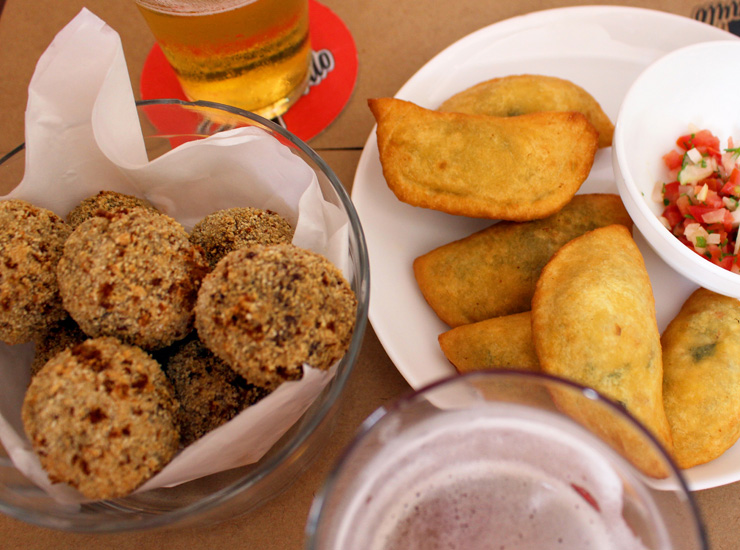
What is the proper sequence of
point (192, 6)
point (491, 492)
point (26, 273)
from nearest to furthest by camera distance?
point (491, 492) < point (26, 273) < point (192, 6)

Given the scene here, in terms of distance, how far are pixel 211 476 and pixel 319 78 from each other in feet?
2.91

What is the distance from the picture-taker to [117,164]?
34.1 inches

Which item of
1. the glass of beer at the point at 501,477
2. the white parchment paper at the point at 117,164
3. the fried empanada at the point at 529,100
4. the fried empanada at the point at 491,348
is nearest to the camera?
the glass of beer at the point at 501,477

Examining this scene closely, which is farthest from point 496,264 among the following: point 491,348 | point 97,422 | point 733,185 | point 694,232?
point 97,422

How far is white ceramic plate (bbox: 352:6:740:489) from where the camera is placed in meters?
1.02

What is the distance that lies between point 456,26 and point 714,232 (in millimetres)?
716

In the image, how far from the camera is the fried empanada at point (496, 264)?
3.28 feet

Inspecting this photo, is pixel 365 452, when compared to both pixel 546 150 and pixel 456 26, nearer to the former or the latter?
pixel 546 150

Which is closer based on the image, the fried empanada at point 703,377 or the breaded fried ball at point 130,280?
the breaded fried ball at point 130,280

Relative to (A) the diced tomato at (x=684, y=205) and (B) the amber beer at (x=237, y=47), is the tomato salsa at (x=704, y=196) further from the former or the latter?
(B) the amber beer at (x=237, y=47)

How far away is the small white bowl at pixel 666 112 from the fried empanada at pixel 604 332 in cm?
14

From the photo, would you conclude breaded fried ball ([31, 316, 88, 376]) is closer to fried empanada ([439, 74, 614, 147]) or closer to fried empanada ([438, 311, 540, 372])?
fried empanada ([438, 311, 540, 372])

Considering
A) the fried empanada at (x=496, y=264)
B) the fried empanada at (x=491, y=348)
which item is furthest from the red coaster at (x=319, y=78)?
the fried empanada at (x=491, y=348)

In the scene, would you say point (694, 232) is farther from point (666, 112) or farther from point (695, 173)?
point (666, 112)
